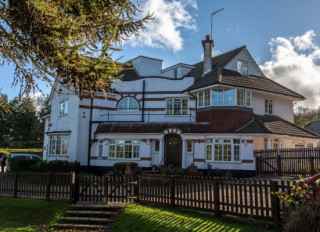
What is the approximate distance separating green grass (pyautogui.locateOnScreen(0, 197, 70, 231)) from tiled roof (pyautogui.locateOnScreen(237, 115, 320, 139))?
12.8 m

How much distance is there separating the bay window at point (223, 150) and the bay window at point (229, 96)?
275 centimetres

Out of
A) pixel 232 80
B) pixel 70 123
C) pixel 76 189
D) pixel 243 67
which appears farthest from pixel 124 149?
pixel 243 67

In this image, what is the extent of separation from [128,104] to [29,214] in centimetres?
1370

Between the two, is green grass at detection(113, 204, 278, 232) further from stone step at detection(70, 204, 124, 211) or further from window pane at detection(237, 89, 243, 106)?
window pane at detection(237, 89, 243, 106)

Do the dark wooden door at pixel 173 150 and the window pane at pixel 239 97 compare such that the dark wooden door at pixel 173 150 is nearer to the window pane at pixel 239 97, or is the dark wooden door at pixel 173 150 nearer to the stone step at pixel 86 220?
the window pane at pixel 239 97

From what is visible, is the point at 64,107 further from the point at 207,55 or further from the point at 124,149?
the point at 207,55

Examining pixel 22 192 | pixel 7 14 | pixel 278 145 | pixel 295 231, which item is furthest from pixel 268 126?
pixel 7 14

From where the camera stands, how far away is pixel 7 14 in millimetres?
7359

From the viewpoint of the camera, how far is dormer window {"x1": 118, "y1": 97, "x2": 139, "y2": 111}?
24.2 metres

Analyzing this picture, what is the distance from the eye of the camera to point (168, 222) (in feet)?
28.5

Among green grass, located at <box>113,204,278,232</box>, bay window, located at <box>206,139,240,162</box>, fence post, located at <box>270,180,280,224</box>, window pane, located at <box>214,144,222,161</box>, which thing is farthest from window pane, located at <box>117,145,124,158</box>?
fence post, located at <box>270,180,280,224</box>

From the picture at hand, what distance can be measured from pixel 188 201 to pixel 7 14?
25.7 feet

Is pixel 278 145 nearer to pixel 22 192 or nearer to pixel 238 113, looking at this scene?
pixel 238 113

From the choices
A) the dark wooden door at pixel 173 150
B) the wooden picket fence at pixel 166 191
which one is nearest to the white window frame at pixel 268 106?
the dark wooden door at pixel 173 150
